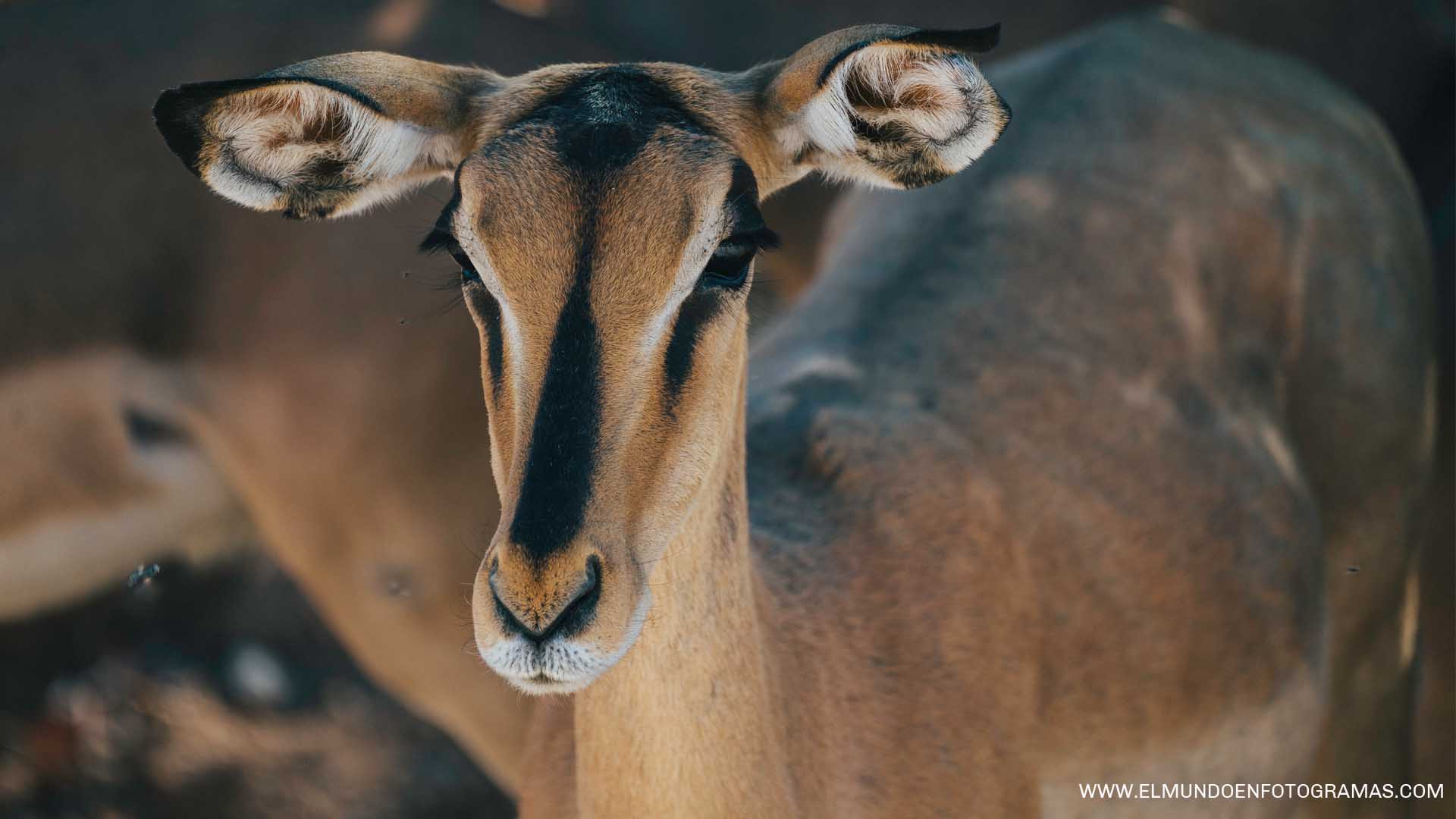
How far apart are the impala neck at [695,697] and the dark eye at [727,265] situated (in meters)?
0.28

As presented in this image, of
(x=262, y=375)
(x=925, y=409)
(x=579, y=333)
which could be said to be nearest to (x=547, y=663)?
(x=579, y=333)

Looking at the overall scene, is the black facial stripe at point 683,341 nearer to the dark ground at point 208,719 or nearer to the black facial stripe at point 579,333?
the black facial stripe at point 579,333

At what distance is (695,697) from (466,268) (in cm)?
78

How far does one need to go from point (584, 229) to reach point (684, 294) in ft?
0.58

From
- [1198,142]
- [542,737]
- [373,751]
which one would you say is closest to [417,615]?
[373,751]

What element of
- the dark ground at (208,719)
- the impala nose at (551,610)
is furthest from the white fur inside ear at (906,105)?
the dark ground at (208,719)

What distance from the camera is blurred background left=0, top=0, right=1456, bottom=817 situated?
198 inches

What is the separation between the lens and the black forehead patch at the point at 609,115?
2420 millimetres

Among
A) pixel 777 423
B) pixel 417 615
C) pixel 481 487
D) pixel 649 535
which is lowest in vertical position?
pixel 417 615

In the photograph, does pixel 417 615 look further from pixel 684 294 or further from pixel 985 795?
pixel 684 294

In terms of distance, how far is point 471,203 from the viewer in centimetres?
244

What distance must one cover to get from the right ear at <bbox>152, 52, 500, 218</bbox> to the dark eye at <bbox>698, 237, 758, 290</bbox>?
1.76 ft

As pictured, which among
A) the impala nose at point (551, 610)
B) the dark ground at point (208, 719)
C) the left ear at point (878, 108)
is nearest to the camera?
the impala nose at point (551, 610)

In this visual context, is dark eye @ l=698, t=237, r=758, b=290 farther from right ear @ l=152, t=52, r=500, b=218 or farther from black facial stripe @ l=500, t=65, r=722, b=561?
right ear @ l=152, t=52, r=500, b=218
